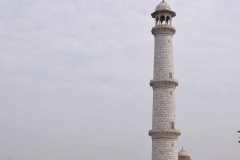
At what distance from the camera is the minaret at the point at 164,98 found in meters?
48.8

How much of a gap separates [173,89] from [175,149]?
795 cm

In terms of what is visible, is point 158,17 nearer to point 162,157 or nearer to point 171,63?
point 171,63

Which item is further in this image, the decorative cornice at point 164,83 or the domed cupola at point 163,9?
the domed cupola at point 163,9

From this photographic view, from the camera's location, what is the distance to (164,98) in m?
49.8

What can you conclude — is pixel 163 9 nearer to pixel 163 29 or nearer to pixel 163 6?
pixel 163 6

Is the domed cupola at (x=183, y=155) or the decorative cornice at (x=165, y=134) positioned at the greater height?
the domed cupola at (x=183, y=155)

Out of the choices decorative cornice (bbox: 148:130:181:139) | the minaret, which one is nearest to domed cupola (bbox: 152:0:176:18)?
the minaret

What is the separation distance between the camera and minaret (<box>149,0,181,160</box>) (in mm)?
48812

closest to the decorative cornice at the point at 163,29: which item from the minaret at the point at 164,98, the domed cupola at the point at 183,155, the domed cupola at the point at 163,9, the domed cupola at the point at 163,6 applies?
the minaret at the point at 164,98

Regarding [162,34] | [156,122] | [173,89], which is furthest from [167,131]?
[162,34]

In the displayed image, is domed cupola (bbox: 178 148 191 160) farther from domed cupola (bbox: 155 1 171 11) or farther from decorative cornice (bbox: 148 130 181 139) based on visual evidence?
domed cupola (bbox: 155 1 171 11)

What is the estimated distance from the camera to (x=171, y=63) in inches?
2021

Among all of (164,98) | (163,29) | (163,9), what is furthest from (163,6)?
(164,98)

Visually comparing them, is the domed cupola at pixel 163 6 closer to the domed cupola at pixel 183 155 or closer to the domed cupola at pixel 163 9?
the domed cupola at pixel 163 9
